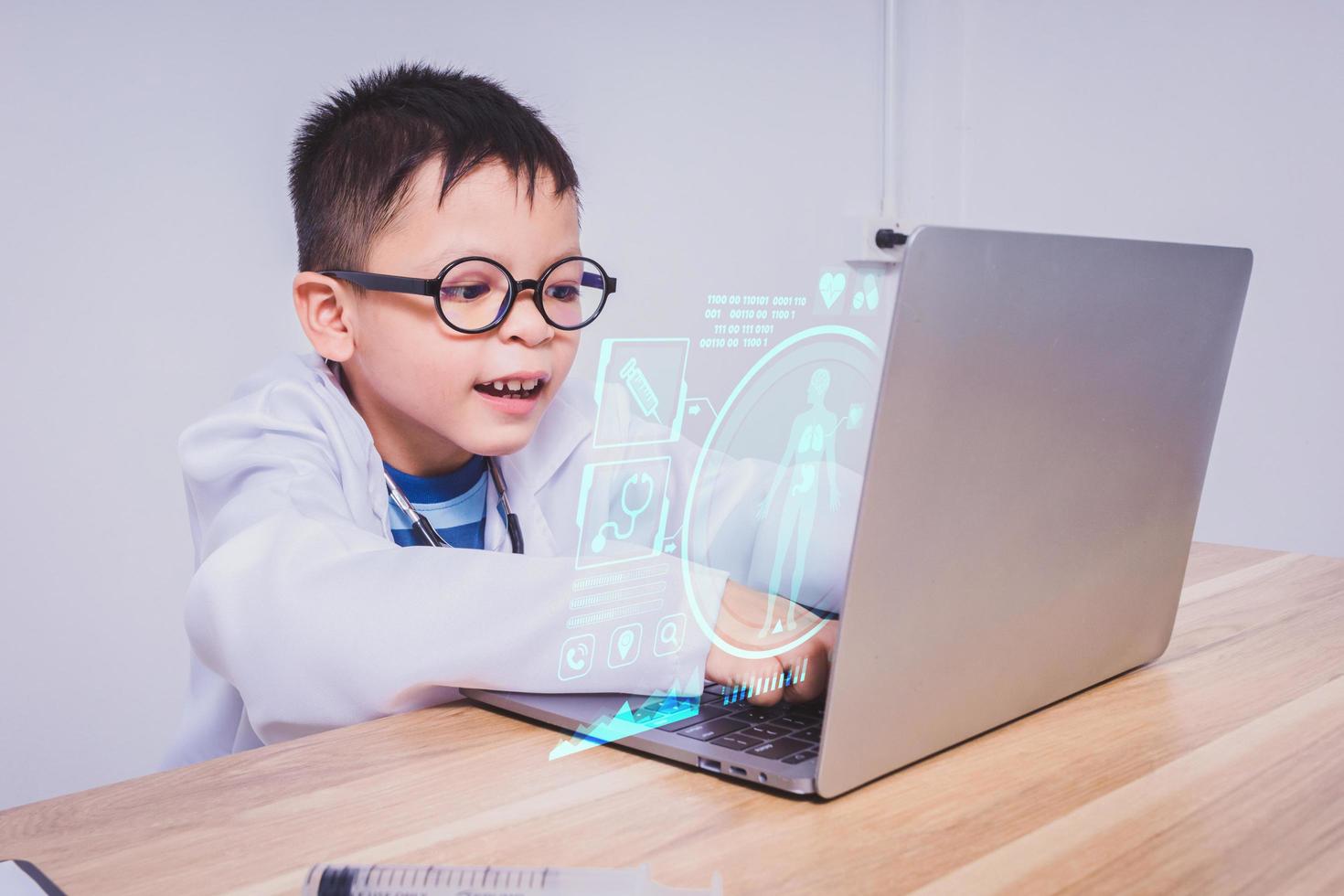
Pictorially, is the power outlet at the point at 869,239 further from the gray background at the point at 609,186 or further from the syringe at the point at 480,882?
the syringe at the point at 480,882

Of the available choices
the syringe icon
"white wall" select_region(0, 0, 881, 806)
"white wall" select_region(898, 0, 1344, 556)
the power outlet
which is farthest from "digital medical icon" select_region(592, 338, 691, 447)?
the power outlet

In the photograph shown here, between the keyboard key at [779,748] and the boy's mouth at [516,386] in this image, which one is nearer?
the keyboard key at [779,748]

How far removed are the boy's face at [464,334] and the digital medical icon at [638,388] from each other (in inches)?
14.8

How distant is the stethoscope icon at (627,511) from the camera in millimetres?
581

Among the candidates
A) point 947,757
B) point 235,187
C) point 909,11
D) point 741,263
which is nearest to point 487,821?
point 947,757

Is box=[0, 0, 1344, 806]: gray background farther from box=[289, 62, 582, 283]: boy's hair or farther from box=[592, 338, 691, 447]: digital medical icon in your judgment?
box=[592, 338, 691, 447]: digital medical icon

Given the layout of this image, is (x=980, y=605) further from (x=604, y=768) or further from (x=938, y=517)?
(x=604, y=768)

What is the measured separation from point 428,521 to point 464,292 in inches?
8.5

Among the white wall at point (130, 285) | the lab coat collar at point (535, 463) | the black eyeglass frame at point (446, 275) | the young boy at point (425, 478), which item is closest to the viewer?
the young boy at point (425, 478)

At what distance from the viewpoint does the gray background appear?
1546 millimetres

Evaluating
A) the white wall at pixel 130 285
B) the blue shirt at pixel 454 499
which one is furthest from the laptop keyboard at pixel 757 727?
the white wall at pixel 130 285

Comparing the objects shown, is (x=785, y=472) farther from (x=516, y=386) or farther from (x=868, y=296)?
(x=516, y=386)

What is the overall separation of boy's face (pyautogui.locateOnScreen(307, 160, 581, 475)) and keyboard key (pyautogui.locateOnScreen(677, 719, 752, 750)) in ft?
1.37

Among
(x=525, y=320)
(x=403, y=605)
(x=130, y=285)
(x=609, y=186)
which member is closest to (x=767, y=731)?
(x=403, y=605)
